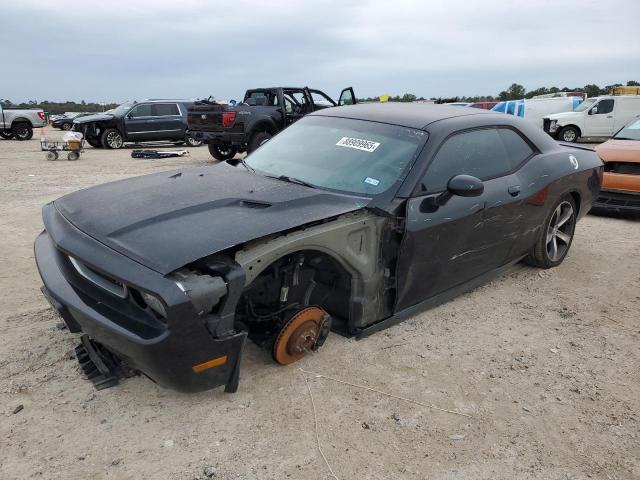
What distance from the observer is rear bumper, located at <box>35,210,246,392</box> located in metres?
2.13

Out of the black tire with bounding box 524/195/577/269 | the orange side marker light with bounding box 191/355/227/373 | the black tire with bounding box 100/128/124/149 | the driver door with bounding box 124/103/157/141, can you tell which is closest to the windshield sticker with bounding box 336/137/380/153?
the orange side marker light with bounding box 191/355/227/373

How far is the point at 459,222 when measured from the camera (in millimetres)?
3320

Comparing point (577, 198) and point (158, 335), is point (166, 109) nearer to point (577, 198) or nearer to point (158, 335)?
point (577, 198)

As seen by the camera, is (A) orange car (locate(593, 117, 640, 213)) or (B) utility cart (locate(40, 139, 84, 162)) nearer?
Answer: (A) orange car (locate(593, 117, 640, 213))

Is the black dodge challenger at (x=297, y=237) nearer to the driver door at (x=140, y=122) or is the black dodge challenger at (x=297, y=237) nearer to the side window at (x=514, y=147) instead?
the side window at (x=514, y=147)

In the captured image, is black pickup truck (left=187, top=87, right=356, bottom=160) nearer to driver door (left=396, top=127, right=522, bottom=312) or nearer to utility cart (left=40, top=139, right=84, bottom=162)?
utility cart (left=40, top=139, right=84, bottom=162)

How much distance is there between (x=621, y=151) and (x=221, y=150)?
931 cm

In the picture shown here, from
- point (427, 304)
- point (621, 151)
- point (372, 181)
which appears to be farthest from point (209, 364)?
point (621, 151)

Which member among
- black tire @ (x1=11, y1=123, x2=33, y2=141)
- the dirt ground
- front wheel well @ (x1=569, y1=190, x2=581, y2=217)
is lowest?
black tire @ (x1=11, y1=123, x2=33, y2=141)

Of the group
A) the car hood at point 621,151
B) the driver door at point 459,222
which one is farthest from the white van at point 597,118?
the driver door at point 459,222

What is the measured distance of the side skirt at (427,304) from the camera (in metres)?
3.11

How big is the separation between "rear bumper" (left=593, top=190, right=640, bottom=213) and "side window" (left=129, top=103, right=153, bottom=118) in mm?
13943

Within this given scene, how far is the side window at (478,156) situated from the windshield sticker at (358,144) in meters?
0.43

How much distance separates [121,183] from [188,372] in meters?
1.65
